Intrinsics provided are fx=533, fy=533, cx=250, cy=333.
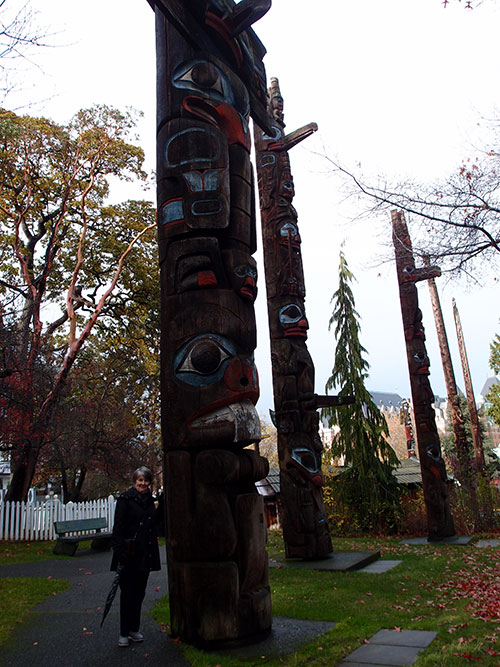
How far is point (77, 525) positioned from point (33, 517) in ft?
8.17

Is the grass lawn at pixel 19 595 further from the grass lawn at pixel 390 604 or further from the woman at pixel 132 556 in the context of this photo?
the woman at pixel 132 556

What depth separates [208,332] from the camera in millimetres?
4648

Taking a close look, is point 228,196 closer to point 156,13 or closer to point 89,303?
point 156,13

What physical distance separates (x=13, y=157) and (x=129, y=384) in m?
10.4

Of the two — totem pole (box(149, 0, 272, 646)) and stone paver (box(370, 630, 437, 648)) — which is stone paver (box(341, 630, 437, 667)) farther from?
totem pole (box(149, 0, 272, 646))

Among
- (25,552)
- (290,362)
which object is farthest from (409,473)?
(25,552)

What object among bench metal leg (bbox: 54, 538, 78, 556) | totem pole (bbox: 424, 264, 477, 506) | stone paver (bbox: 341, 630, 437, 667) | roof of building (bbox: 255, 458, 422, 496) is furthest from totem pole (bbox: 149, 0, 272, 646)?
totem pole (bbox: 424, 264, 477, 506)

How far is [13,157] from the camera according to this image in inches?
672

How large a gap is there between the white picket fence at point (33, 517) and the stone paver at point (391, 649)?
1202cm

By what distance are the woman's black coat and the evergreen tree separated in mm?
9435

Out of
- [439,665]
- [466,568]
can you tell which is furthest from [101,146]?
[439,665]

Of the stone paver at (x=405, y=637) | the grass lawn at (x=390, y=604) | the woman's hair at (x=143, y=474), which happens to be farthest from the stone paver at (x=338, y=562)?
the woman's hair at (x=143, y=474)

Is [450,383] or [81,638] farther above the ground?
[450,383]

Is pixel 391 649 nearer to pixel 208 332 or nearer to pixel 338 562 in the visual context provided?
pixel 208 332
